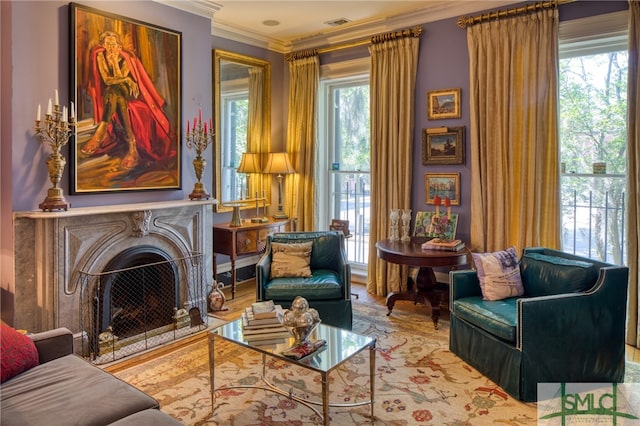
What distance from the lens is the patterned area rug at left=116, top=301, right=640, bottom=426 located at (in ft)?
8.04

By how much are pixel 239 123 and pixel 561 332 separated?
3.94m

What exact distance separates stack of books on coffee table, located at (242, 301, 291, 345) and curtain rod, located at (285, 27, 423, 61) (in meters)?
3.34

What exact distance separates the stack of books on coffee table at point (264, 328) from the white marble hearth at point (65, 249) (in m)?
1.51

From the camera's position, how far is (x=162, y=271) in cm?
391

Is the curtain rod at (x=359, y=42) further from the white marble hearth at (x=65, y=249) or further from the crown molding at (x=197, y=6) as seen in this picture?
the white marble hearth at (x=65, y=249)

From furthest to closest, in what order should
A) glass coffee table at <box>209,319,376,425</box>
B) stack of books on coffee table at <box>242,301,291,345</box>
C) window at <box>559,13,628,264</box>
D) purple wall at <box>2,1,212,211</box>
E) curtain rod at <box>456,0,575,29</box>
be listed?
curtain rod at <box>456,0,575,29</box> < window at <box>559,13,628,264</box> < purple wall at <box>2,1,212,211</box> < stack of books on coffee table at <box>242,301,291,345</box> < glass coffee table at <box>209,319,376,425</box>

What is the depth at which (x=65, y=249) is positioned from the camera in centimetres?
318

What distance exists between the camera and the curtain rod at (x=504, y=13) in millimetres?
3792

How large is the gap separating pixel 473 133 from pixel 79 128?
11.1 ft

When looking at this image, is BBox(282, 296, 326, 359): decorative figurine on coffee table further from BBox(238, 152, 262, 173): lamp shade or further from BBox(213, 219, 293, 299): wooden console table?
BBox(238, 152, 262, 173): lamp shade

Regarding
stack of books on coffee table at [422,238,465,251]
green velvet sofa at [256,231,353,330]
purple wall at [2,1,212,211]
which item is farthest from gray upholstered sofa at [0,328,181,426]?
Answer: stack of books on coffee table at [422,238,465,251]

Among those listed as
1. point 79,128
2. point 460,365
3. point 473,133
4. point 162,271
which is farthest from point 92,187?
point 473,133

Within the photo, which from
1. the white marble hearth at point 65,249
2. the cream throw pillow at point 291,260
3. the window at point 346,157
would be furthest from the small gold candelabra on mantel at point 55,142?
the window at point 346,157

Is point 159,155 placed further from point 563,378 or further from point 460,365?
point 563,378
